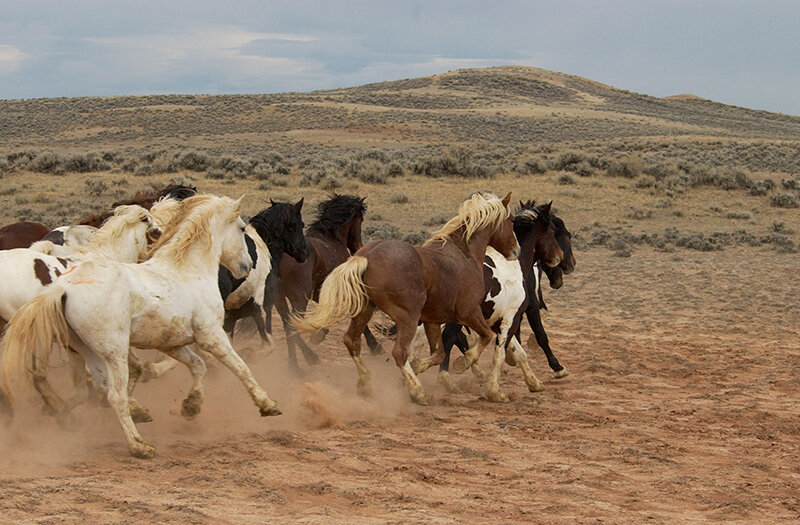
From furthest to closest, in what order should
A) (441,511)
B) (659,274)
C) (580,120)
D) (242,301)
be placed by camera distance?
(580,120) < (659,274) < (242,301) < (441,511)

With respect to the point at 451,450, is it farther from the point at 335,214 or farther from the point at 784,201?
the point at 784,201

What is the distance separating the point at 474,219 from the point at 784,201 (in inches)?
804

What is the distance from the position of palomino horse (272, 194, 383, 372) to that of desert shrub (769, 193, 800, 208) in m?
18.8

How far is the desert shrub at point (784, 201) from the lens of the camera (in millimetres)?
25781

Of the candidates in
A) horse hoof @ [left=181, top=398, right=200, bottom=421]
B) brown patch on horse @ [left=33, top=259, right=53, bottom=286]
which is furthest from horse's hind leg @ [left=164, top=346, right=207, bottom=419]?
brown patch on horse @ [left=33, top=259, right=53, bottom=286]

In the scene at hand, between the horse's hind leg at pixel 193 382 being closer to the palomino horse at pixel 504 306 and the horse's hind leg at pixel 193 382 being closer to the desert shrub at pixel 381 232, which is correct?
the palomino horse at pixel 504 306

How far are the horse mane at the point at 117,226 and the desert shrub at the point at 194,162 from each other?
76.2 feet

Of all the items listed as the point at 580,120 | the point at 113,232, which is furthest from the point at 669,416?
the point at 580,120

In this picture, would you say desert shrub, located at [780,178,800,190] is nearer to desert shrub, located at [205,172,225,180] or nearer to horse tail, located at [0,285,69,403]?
desert shrub, located at [205,172,225,180]

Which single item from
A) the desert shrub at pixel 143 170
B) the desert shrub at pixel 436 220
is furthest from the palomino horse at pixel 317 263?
the desert shrub at pixel 143 170

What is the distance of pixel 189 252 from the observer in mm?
6629

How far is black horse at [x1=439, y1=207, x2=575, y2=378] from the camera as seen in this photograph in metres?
9.15

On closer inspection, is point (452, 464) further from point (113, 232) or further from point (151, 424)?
point (113, 232)

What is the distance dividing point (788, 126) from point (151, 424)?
78.1m
